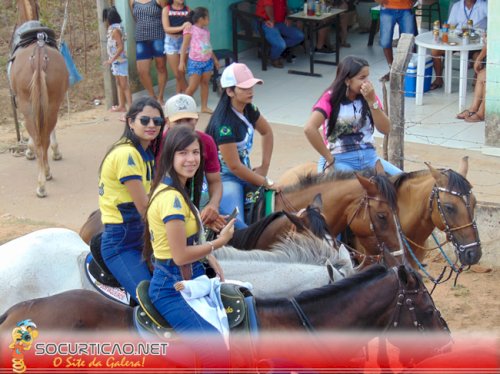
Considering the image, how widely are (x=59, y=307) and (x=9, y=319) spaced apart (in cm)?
31

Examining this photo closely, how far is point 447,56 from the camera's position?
12.9 meters

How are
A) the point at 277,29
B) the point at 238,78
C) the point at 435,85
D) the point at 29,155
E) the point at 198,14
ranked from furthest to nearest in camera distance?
1. the point at 277,29
2. the point at 435,85
3. the point at 198,14
4. the point at 29,155
5. the point at 238,78

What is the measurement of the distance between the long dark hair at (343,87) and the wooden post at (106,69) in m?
7.34

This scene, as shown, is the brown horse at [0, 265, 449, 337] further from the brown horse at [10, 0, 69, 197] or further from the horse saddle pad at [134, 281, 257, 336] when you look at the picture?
the brown horse at [10, 0, 69, 197]

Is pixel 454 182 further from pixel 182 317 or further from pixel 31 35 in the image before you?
pixel 31 35

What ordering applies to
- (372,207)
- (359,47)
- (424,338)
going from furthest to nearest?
1. (359,47)
2. (372,207)
3. (424,338)

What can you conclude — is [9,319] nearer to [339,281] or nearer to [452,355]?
[339,281]

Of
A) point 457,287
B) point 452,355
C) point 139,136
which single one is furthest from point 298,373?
point 457,287

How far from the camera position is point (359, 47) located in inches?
644

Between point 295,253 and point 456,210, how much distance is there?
1942 millimetres

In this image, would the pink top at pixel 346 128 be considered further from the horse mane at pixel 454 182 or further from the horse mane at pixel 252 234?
the horse mane at pixel 252 234

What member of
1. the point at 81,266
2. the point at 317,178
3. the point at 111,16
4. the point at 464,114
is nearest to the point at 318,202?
the point at 317,178

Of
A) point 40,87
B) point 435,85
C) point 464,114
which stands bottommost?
point 464,114

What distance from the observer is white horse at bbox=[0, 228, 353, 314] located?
16.7ft
